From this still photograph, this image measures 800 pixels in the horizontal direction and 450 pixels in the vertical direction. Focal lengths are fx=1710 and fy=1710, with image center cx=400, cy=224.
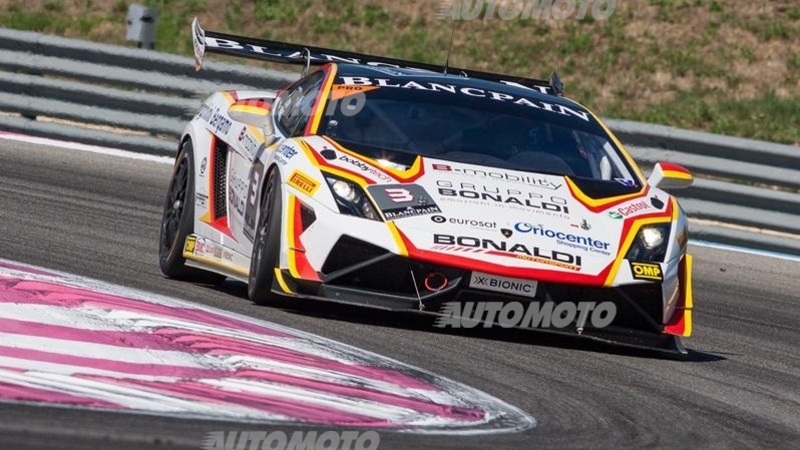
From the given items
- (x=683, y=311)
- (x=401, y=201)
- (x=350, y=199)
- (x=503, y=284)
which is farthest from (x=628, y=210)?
(x=350, y=199)

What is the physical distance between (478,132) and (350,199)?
1129 millimetres

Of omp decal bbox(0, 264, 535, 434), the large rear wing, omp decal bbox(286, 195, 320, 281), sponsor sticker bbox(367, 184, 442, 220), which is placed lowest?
omp decal bbox(0, 264, 535, 434)

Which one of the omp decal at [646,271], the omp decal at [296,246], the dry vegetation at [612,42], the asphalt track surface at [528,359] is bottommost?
the asphalt track surface at [528,359]

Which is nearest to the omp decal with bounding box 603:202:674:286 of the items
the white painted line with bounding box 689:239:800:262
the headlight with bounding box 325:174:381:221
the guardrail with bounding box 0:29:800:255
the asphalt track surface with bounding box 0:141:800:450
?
the asphalt track surface with bounding box 0:141:800:450

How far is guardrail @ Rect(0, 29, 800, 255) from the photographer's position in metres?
13.0

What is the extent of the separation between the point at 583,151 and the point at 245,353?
2.88 metres

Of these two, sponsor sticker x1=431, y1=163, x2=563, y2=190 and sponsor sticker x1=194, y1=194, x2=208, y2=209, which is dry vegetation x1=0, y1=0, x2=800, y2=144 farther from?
sponsor sticker x1=431, y1=163, x2=563, y2=190

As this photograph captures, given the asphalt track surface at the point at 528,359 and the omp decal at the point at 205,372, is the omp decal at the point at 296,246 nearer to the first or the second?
the asphalt track surface at the point at 528,359

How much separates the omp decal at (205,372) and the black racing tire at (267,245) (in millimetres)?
567

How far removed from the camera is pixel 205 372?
212 inches

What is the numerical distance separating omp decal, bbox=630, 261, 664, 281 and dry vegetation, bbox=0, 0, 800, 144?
12.5 meters

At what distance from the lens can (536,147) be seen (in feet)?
26.8

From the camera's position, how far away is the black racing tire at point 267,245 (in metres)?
7.39

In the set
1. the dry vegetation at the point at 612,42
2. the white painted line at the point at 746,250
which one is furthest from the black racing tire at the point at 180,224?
the dry vegetation at the point at 612,42
